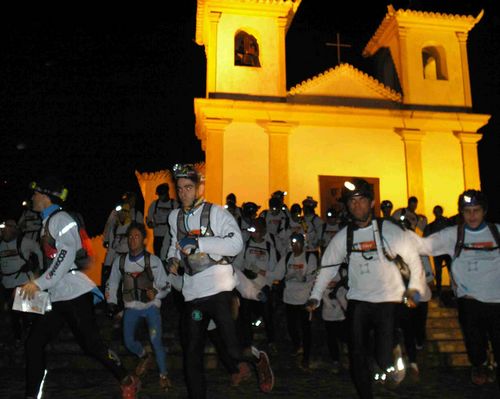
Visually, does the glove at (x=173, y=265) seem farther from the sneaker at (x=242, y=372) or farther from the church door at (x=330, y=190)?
the church door at (x=330, y=190)

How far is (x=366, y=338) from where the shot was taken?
548 cm

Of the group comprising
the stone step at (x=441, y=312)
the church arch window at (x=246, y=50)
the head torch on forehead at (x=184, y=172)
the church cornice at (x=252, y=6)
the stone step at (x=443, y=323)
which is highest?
the church cornice at (x=252, y=6)

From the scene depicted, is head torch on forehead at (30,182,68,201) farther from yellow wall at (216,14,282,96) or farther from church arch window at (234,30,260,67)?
Result: church arch window at (234,30,260,67)

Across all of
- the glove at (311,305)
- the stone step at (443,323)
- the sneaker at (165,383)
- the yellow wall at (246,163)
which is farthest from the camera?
the yellow wall at (246,163)

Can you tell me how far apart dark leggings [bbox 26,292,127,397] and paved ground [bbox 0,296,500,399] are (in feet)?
4.94

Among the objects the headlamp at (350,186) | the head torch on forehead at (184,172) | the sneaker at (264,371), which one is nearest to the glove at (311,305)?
the sneaker at (264,371)

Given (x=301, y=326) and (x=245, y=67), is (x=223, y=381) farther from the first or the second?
(x=245, y=67)

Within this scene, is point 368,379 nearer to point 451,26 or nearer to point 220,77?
point 220,77

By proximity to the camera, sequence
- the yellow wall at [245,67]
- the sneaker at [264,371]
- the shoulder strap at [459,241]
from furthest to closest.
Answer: the yellow wall at [245,67], the shoulder strap at [459,241], the sneaker at [264,371]

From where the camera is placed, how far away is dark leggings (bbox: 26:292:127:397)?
5.32 meters

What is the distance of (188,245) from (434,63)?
17.6 m

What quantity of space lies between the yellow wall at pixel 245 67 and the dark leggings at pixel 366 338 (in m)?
13.3

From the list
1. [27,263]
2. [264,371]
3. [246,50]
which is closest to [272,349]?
[264,371]

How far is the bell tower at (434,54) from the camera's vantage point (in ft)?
62.6
